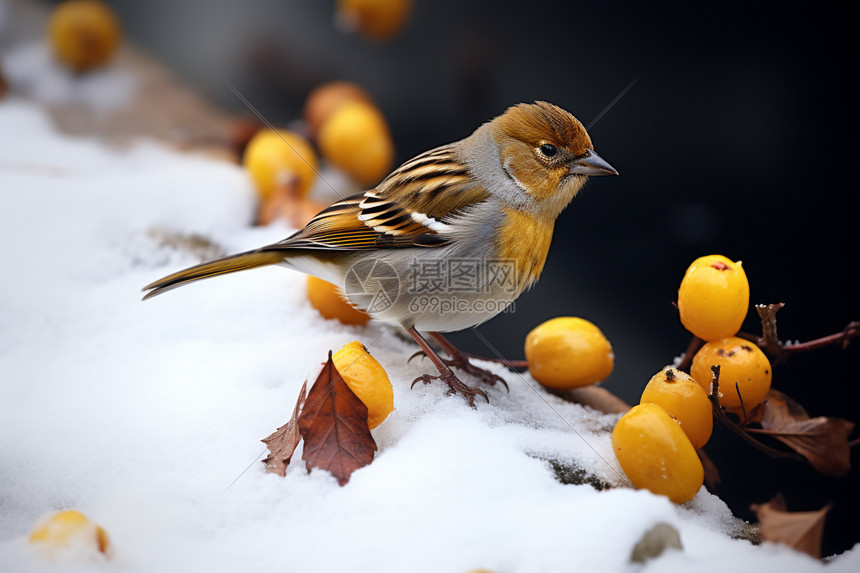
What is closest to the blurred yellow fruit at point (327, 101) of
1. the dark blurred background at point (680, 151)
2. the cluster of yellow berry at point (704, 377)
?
the dark blurred background at point (680, 151)

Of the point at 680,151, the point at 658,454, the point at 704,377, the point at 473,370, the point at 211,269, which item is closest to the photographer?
the point at 658,454

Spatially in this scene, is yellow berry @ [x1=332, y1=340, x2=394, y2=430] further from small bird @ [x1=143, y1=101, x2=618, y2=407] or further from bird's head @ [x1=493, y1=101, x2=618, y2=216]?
bird's head @ [x1=493, y1=101, x2=618, y2=216]

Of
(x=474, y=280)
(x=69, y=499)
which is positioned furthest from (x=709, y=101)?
(x=69, y=499)

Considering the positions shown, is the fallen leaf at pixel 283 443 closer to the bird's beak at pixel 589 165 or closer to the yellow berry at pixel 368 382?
the yellow berry at pixel 368 382

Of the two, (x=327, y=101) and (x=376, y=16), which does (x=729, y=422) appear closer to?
(x=327, y=101)

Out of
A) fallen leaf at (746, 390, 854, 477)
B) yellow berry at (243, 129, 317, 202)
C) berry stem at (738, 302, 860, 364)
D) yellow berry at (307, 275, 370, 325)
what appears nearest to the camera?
fallen leaf at (746, 390, 854, 477)

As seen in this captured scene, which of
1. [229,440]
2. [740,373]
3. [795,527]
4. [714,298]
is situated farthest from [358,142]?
[795,527]

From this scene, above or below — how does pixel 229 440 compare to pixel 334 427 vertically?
below

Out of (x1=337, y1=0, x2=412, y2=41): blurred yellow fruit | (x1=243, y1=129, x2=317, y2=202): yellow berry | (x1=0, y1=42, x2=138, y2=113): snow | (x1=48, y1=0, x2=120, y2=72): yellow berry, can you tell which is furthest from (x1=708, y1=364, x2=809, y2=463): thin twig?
(x1=48, y1=0, x2=120, y2=72): yellow berry
